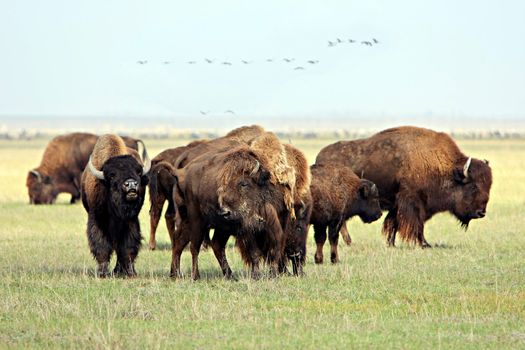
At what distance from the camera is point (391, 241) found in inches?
682

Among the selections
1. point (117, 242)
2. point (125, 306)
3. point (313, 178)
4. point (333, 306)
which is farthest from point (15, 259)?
point (333, 306)

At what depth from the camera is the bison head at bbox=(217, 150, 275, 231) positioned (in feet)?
38.7

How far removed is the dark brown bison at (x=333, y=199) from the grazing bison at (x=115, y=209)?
2592 mm

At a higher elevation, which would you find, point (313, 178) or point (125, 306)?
point (313, 178)

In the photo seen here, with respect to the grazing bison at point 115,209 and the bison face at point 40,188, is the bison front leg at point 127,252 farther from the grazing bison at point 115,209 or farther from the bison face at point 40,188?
the bison face at point 40,188

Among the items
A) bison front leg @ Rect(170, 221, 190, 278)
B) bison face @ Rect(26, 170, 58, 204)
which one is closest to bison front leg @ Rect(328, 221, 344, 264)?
bison front leg @ Rect(170, 221, 190, 278)

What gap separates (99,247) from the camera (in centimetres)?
1302

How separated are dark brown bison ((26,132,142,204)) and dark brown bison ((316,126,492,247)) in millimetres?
12812

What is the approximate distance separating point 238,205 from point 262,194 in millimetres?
309

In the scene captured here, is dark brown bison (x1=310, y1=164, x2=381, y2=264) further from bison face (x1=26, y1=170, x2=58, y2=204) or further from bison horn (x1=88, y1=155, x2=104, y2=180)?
bison face (x1=26, y1=170, x2=58, y2=204)

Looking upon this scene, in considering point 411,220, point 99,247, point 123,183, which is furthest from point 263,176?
point 411,220

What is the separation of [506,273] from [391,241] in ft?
14.7

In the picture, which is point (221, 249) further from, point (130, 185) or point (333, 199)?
point (333, 199)

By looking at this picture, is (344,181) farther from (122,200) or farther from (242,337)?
(242,337)
